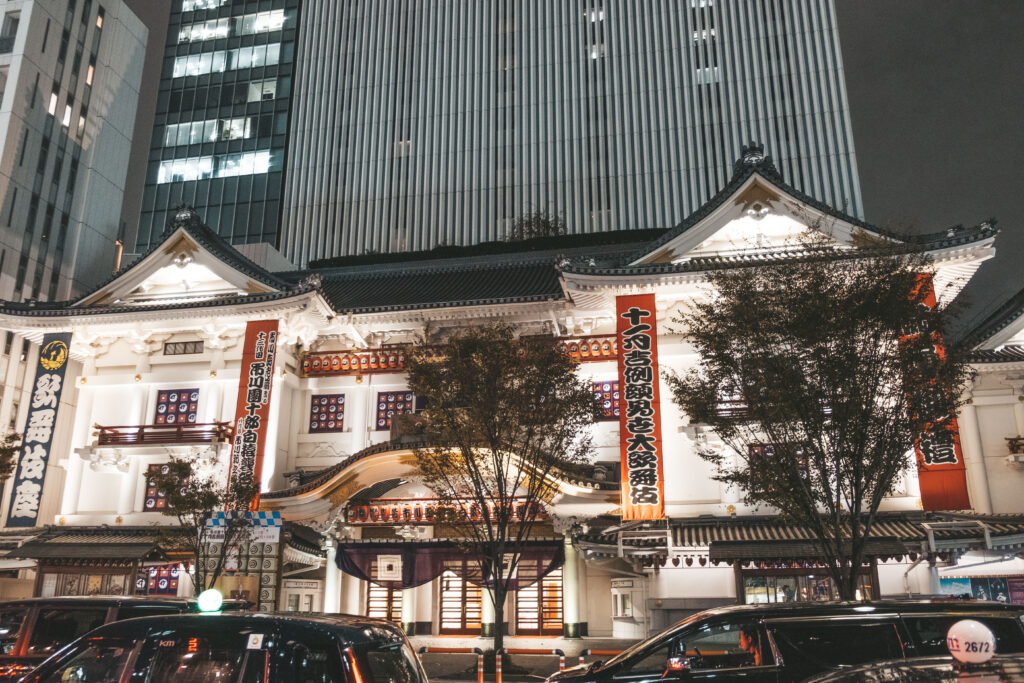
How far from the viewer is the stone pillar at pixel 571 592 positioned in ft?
65.9

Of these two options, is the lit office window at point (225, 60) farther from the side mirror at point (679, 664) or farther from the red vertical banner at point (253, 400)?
the side mirror at point (679, 664)

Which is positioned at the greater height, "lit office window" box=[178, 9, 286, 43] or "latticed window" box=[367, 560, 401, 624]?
"lit office window" box=[178, 9, 286, 43]

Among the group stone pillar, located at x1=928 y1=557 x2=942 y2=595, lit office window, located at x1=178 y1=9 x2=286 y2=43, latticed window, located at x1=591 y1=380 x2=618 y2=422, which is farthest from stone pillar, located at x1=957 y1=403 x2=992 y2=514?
lit office window, located at x1=178 y1=9 x2=286 y2=43

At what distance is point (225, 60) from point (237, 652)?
6570 cm

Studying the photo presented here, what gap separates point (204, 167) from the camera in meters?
59.4

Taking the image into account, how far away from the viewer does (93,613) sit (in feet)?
32.2


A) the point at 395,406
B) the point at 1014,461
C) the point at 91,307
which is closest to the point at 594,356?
the point at 395,406

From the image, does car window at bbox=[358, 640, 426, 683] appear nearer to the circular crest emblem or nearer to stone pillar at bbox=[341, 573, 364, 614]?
stone pillar at bbox=[341, 573, 364, 614]

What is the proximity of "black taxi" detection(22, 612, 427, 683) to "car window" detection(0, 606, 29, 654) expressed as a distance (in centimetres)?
432

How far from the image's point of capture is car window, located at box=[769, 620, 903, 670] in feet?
25.4

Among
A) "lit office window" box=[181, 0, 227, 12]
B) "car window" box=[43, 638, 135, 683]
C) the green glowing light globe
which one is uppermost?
"lit office window" box=[181, 0, 227, 12]

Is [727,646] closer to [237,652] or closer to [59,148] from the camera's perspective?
[237,652]

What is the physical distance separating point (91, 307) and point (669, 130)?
37.2m

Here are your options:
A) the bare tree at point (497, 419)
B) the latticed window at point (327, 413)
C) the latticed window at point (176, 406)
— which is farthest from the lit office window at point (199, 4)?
the bare tree at point (497, 419)
